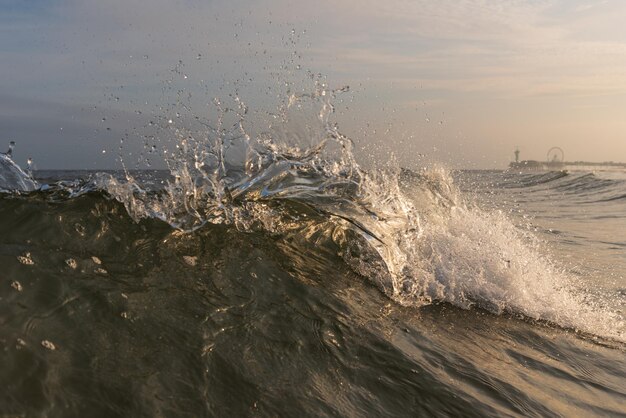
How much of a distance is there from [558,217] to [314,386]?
1156cm

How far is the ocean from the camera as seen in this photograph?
83.2 inches

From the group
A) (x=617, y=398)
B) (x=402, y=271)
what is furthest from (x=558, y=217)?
(x=617, y=398)

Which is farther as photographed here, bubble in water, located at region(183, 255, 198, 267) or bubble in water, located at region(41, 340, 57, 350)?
bubble in water, located at region(183, 255, 198, 267)

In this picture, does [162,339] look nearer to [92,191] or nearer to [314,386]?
[314,386]

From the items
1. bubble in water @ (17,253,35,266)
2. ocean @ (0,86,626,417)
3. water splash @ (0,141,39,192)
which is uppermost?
water splash @ (0,141,39,192)

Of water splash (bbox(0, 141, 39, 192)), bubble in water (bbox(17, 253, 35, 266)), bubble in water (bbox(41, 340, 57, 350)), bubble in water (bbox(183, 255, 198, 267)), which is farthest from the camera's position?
water splash (bbox(0, 141, 39, 192))

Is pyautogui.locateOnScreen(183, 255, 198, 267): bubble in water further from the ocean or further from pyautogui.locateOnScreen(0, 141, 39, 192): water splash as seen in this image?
pyautogui.locateOnScreen(0, 141, 39, 192): water splash

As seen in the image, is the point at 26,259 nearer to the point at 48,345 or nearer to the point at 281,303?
the point at 48,345

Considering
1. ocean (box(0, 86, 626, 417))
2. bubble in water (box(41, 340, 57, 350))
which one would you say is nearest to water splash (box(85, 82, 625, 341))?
ocean (box(0, 86, 626, 417))

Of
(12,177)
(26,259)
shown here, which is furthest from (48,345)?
(12,177)

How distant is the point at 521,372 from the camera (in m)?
2.99

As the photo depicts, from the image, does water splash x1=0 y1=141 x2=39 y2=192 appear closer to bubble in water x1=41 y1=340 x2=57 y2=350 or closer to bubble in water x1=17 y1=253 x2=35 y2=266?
bubble in water x1=17 y1=253 x2=35 y2=266

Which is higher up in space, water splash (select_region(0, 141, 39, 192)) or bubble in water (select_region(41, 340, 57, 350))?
water splash (select_region(0, 141, 39, 192))

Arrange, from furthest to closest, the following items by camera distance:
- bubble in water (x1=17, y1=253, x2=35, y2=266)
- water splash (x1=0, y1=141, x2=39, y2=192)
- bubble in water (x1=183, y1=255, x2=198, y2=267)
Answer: water splash (x1=0, y1=141, x2=39, y2=192)
bubble in water (x1=183, y1=255, x2=198, y2=267)
bubble in water (x1=17, y1=253, x2=35, y2=266)
